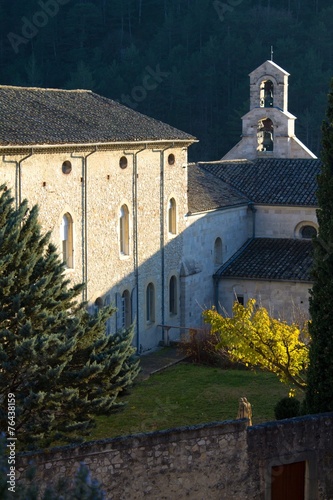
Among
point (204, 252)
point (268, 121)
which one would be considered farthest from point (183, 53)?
point (204, 252)

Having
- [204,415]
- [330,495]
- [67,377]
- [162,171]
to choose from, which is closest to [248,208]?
[162,171]

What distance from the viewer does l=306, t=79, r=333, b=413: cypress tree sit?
66.8ft

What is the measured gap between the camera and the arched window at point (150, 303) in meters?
32.3

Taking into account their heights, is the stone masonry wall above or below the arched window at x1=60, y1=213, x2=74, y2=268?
below

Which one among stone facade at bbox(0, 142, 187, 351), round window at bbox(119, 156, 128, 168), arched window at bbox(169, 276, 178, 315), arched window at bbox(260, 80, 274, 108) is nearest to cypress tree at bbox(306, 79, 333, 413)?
stone facade at bbox(0, 142, 187, 351)

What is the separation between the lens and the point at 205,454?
16.9m

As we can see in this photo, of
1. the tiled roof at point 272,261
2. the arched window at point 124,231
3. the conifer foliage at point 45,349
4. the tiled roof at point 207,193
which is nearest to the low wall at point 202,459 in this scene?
the conifer foliage at point 45,349

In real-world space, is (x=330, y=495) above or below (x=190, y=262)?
below

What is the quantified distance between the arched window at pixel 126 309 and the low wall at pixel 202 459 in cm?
1325

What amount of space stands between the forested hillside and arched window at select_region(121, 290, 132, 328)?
36.6 meters

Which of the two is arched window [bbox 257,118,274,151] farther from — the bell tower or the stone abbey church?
the stone abbey church

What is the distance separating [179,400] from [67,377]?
17.9 ft

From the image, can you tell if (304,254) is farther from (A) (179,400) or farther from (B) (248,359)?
(B) (248,359)

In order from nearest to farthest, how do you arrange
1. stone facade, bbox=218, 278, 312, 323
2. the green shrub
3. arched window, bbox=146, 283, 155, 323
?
1. the green shrub
2. arched window, bbox=146, 283, 155, 323
3. stone facade, bbox=218, 278, 312, 323
